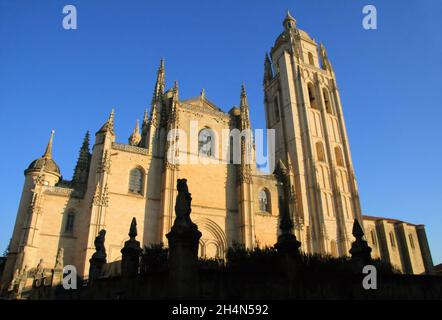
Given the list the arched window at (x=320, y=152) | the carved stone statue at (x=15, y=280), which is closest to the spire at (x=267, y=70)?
the arched window at (x=320, y=152)

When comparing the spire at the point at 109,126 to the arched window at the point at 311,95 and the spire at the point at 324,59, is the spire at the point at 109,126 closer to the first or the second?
the arched window at the point at 311,95

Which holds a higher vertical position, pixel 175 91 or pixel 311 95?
pixel 311 95

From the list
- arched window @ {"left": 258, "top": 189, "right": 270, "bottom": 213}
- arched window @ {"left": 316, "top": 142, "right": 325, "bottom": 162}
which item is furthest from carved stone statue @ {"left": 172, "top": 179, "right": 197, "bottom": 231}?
arched window @ {"left": 316, "top": 142, "right": 325, "bottom": 162}

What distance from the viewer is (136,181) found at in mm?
26375

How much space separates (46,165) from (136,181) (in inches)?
404

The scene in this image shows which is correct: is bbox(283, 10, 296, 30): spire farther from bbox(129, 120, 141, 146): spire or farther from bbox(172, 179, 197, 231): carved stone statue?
bbox(172, 179, 197, 231): carved stone statue

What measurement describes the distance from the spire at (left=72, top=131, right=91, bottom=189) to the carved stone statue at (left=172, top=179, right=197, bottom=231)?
20.2m

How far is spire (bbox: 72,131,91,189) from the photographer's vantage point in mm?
27567

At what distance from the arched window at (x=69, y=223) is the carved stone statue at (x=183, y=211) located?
17.6 m

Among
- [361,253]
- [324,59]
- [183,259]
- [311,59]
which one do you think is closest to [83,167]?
[183,259]

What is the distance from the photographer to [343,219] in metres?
33.1

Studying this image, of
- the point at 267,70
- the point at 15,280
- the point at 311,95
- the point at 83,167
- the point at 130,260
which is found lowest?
the point at 130,260

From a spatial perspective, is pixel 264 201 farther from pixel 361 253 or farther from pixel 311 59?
pixel 311 59

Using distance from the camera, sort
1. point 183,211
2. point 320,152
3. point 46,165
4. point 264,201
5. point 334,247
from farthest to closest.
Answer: point 320,152, point 334,247, point 264,201, point 46,165, point 183,211
